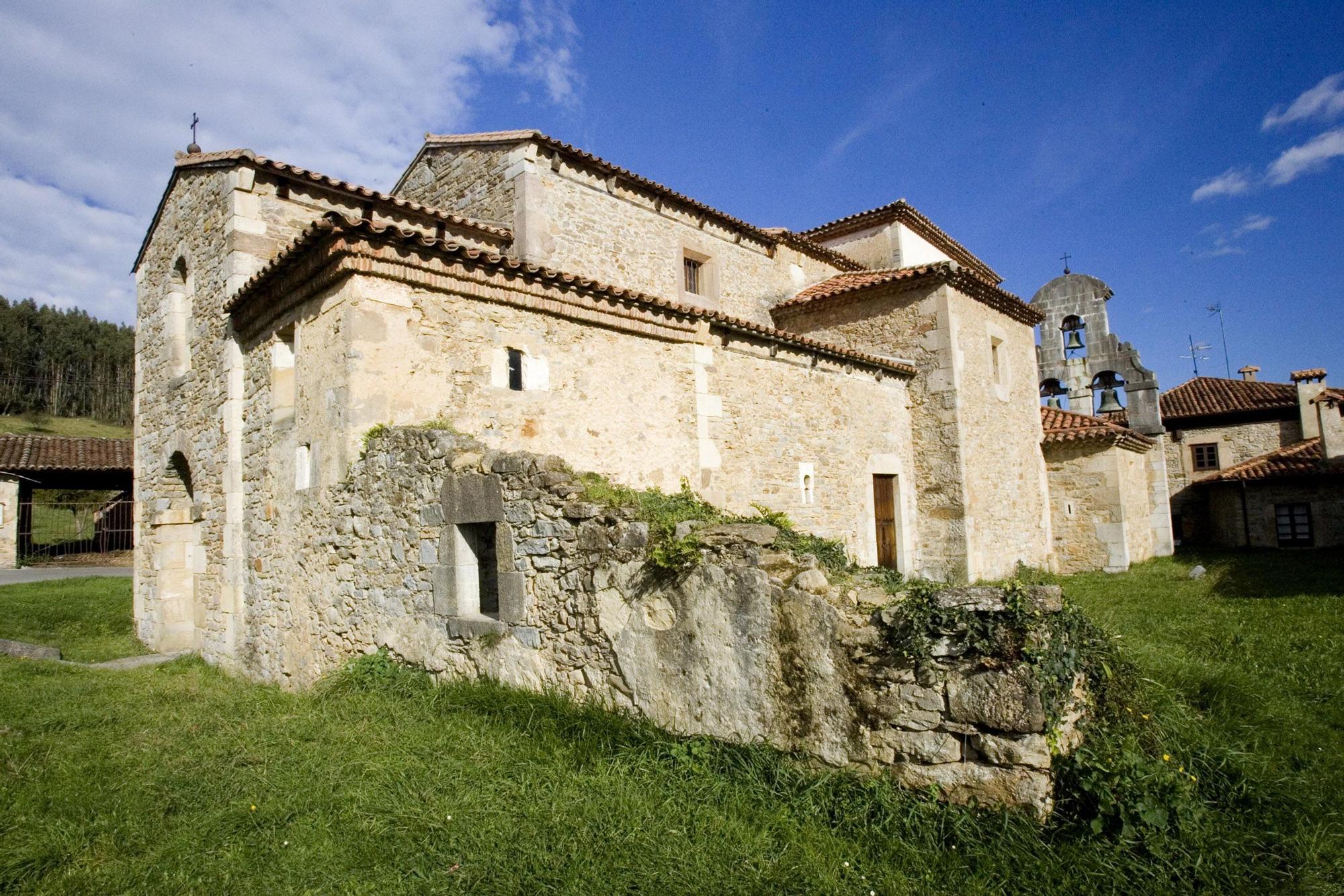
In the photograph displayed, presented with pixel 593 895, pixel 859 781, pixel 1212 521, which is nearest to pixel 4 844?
pixel 593 895

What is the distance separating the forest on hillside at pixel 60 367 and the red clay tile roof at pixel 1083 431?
61.4m

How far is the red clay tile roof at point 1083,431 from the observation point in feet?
50.4

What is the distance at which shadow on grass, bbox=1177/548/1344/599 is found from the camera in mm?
11188

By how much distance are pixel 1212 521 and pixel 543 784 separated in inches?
1018

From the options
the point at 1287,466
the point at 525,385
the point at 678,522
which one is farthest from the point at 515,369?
the point at 1287,466

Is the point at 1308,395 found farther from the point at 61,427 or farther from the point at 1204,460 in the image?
the point at 61,427

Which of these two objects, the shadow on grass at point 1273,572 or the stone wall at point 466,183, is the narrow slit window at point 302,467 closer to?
the stone wall at point 466,183

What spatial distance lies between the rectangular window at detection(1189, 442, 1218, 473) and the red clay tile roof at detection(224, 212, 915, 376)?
69.8 feet

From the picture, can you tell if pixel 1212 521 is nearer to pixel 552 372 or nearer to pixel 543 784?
pixel 552 372

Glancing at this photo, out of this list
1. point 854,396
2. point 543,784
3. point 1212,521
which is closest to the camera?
point 543,784

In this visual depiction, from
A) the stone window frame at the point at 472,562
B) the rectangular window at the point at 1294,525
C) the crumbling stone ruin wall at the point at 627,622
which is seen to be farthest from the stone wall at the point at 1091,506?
the stone window frame at the point at 472,562

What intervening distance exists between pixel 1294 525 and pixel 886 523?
15.9m

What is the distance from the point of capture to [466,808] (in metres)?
3.89

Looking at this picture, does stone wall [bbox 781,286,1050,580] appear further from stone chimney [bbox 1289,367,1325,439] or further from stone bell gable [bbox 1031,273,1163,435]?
stone chimney [bbox 1289,367,1325,439]
